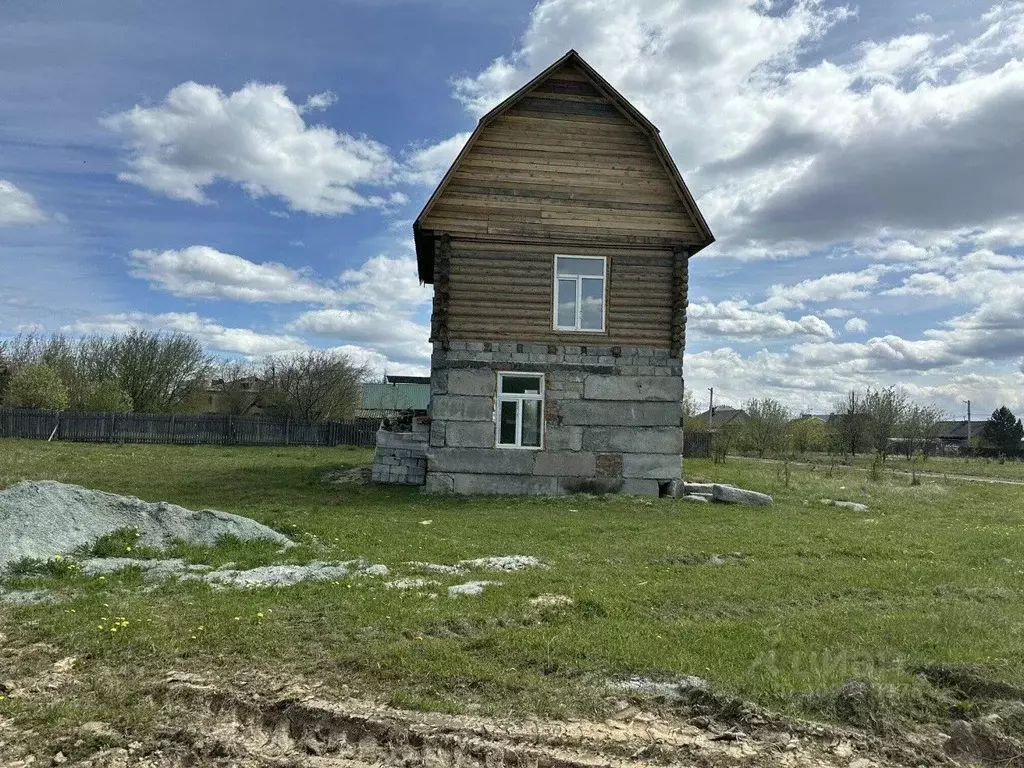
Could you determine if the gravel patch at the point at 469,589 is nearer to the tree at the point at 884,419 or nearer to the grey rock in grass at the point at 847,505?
the grey rock in grass at the point at 847,505

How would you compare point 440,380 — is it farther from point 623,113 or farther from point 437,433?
point 623,113

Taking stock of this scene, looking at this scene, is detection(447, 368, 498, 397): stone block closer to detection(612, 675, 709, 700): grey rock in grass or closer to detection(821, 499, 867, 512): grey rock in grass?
detection(821, 499, 867, 512): grey rock in grass

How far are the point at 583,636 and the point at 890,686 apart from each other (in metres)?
2.46

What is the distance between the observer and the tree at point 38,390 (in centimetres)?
4266

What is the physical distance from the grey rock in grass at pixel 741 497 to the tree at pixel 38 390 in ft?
129

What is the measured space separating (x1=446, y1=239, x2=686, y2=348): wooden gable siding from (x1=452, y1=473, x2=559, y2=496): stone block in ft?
11.8

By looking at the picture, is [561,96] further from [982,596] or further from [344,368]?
[344,368]

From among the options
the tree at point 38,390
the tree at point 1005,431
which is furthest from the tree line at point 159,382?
the tree at point 1005,431

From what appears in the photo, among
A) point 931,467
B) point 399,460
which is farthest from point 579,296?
point 931,467

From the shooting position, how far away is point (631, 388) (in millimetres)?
19203

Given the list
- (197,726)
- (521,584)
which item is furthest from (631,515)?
(197,726)

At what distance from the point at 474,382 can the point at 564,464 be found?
317 cm

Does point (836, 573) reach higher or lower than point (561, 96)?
lower

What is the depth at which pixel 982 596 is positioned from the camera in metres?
8.60
